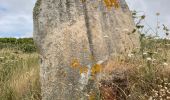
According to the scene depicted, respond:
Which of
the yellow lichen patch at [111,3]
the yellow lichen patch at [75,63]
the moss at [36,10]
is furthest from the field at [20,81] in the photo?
the yellow lichen patch at [111,3]

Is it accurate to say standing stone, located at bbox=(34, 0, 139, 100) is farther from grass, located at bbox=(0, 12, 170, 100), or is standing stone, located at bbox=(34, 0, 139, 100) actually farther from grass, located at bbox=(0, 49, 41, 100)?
grass, located at bbox=(0, 49, 41, 100)

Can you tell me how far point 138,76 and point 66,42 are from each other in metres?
1.56

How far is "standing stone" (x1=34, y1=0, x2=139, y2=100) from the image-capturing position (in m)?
8.87

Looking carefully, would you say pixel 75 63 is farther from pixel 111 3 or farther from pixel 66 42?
pixel 111 3

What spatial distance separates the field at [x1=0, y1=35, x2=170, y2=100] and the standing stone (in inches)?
20.1

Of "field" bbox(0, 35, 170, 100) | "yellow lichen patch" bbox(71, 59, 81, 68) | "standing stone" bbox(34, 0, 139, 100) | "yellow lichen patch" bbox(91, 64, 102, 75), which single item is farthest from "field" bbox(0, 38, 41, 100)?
"yellow lichen patch" bbox(91, 64, 102, 75)

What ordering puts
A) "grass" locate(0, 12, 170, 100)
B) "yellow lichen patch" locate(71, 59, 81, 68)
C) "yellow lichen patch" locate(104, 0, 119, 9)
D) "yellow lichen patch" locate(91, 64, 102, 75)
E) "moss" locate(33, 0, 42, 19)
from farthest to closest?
1. "yellow lichen patch" locate(104, 0, 119, 9)
2. "moss" locate(33, 0, 42, 19)
3. "yellow lichen patch" locate(71, 59, 81, 68)
4. "yellow lichen patch" locate(91, 64, 102, 75)
5. "grass" locate(0, 12, 170, 100)

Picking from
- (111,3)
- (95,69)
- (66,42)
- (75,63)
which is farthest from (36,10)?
(95,69)

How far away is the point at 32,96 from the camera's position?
9695 millimetres

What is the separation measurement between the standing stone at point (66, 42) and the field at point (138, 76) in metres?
0.51

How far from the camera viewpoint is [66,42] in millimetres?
8992

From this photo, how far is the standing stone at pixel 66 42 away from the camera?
29.1 feet

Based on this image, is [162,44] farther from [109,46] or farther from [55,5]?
[55,5]

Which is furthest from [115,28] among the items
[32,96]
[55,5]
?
[32,96]
